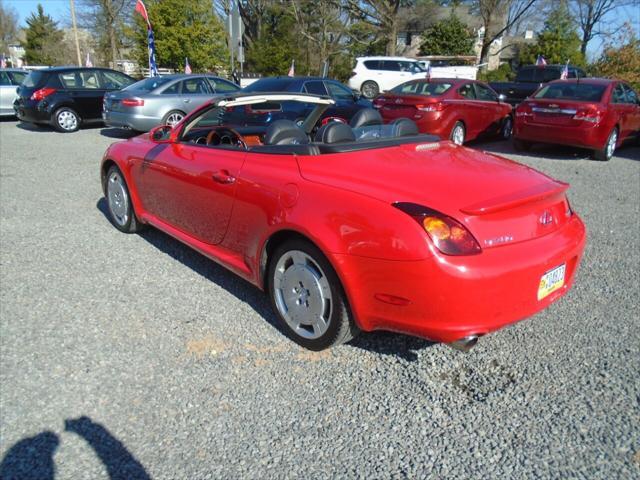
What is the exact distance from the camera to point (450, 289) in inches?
92.5

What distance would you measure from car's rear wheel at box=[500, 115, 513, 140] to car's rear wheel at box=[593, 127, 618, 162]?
268cm

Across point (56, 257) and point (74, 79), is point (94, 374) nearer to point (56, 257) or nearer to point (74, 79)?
point (56, 257)

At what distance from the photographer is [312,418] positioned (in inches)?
98.1

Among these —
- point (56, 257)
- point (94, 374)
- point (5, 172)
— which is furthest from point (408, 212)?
point (5, 172)

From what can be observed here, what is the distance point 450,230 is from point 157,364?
1.80 m

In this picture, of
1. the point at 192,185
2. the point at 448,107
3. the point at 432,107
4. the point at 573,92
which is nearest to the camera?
the point at 192,185

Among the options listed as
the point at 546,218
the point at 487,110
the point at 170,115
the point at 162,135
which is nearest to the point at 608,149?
the point at 487,110

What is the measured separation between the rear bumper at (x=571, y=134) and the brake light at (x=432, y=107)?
1616mm

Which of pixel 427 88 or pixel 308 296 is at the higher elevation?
pixel 427 88

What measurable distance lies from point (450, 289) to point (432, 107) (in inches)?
322

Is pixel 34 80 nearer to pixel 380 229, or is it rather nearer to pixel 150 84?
pixel 150 84

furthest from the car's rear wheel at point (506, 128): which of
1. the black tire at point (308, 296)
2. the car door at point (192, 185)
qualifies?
the black tire at point (308, 296)

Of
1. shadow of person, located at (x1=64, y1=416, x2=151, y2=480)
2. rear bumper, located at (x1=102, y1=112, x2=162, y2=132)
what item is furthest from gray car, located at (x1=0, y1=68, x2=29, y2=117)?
shadow of person, located at (x1=64, y1=416, x2=151, y2=480)

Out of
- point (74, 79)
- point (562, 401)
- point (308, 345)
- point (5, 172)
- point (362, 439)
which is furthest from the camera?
point (74, 79)
